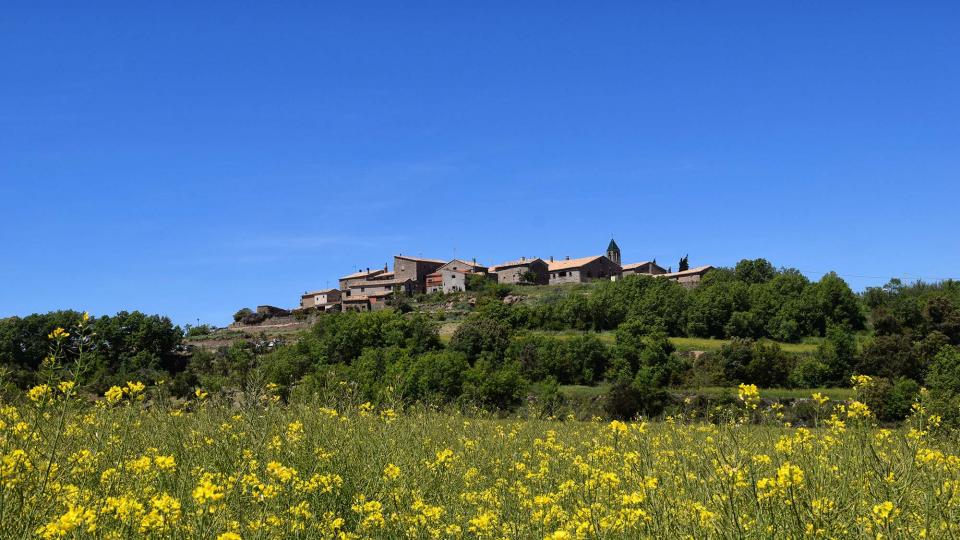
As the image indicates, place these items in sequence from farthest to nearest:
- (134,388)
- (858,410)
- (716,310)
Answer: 1. (716,310)
2. (134,388)
3. (858,410)

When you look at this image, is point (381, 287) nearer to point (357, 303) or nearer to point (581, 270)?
point (357, 303)

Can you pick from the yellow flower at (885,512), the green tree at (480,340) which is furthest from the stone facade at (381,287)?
the yellow flower at (885,512)

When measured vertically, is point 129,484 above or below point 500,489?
above

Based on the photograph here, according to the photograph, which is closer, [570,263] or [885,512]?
[885,512]

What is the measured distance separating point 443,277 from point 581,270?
21.7m

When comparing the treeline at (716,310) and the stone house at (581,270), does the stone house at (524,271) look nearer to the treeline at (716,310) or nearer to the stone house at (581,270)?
the stone house at (581,270)

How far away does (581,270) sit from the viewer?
109062mm

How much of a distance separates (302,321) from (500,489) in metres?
91.0

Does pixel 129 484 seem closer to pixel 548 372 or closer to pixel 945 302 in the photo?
pixel 548 372

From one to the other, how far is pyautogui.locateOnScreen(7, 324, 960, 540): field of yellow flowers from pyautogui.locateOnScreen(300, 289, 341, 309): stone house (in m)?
108

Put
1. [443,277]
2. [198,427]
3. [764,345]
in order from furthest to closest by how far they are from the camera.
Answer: [443,277], [764,345], [198,427]

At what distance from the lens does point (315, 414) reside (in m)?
9.25

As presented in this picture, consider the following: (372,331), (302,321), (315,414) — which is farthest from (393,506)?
(302,321)

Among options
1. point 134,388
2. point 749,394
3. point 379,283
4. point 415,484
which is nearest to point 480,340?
point 379,283
